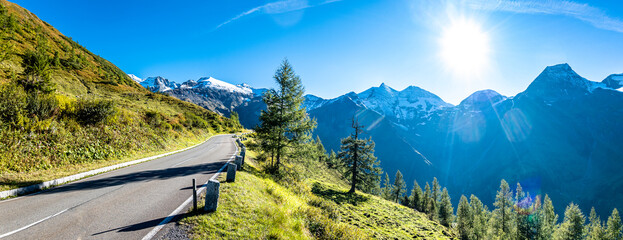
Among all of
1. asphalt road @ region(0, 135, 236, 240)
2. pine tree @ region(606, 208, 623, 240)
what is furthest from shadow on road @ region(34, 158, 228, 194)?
pine tree @ region(606, 208, 623, 240)

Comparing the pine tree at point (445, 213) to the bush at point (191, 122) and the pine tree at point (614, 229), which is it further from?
the bush at point (191, 122)

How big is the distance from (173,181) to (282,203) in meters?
5.73

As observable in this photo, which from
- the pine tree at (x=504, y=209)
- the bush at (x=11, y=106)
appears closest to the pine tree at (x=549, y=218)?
the pine tree at (x=504, y=209)

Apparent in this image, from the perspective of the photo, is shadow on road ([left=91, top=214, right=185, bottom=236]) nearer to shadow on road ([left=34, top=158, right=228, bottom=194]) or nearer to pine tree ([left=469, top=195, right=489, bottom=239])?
shadow on road ([left=34, top=158, right=228, bottom=194])

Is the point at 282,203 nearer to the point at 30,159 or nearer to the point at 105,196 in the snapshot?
the point at 105,196

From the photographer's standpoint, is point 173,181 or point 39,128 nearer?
point 173,181

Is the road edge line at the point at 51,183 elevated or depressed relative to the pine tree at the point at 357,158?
elevated

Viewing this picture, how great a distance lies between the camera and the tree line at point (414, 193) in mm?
18391

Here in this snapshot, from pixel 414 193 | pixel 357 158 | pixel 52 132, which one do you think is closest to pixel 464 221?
pixel 414 193

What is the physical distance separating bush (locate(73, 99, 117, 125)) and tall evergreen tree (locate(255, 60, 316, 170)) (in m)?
12.0

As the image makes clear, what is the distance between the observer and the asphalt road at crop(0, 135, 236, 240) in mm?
5367

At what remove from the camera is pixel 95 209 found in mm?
6910

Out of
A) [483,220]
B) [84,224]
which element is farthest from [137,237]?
[483,220]

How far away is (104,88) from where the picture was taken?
47062 millimetres
